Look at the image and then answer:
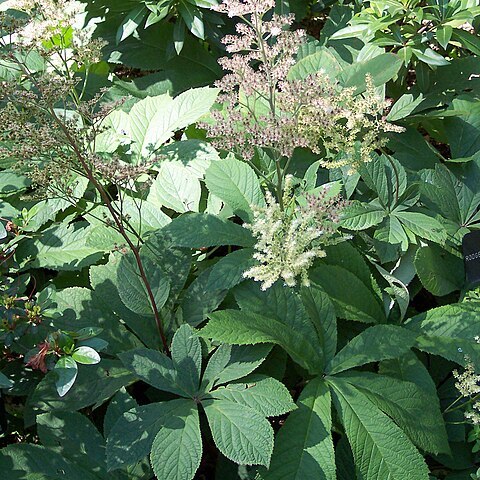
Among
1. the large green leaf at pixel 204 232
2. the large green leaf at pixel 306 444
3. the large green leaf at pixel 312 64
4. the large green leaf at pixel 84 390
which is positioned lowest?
the large green leaf at pixel 306 444

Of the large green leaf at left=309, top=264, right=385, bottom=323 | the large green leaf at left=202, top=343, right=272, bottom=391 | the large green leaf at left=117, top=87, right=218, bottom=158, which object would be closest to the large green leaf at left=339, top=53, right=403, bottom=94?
the large green leaf at left=117, top=87, right=218, bottom=158

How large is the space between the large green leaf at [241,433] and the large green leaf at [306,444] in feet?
0.28

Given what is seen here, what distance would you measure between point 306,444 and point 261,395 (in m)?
0.14

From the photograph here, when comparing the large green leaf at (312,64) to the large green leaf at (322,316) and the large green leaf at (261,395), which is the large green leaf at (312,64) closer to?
the large green leaf at (322,316)

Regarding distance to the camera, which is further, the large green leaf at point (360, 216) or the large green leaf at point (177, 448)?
the large green leaf at point (360, 216)

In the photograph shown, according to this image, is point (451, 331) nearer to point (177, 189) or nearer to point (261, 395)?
point (261, 395)

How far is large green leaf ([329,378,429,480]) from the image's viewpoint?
1.35 m

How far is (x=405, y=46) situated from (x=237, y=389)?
141 cm

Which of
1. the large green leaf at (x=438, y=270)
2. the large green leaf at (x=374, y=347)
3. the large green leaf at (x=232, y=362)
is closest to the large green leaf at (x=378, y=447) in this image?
the large green leaf at (x=374, y=347)

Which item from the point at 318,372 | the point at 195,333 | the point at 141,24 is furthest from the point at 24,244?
the point at 141,24

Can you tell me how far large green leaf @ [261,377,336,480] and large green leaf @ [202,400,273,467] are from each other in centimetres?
9

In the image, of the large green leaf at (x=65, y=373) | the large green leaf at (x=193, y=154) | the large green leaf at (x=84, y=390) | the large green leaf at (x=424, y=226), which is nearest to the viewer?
the large green leaf at (x=65, y=373)

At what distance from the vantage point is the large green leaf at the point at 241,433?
127 centimetres

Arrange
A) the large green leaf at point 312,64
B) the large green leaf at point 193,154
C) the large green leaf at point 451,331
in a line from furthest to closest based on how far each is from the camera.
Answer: the large green leaf at point 312,64 → the large green leaf at point 193,154 → the large green leaf at point 451,331
